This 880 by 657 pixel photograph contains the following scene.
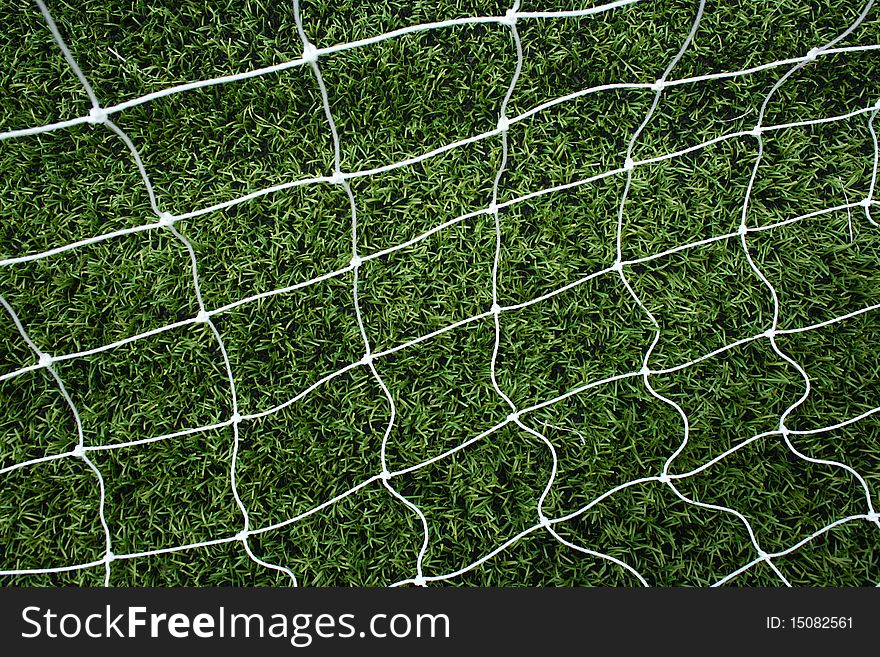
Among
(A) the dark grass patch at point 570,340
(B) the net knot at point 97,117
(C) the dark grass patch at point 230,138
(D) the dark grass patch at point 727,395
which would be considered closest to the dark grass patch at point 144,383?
(C) the dark grass patch at point 230,138

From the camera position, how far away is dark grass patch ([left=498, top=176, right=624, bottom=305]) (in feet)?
3.63

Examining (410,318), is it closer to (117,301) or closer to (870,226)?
(117,301)

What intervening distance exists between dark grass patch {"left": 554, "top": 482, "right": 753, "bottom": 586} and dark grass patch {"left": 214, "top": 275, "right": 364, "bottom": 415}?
476mm

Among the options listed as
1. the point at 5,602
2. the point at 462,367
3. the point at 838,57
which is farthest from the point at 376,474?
the point at 838,57

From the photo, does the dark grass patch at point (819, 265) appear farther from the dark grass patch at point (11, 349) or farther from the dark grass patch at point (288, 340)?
the dark grass patch at point (11, 349)

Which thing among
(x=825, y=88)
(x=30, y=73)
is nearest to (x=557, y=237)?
(x=825, y=88)

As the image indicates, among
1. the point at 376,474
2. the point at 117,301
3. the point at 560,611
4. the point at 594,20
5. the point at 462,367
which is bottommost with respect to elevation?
the point at 560,611

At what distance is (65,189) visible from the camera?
1.08 meters

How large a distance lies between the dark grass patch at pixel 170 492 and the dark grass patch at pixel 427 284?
12.6 inches

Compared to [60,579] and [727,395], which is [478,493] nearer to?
[727,395]

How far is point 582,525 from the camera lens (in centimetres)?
111

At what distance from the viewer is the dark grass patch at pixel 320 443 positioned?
1.10 meters

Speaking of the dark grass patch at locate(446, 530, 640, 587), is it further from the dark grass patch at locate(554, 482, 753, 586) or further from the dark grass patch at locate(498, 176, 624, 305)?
the dark grass patch at locate(498, 176, 624, 305)

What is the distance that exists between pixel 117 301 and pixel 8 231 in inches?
8.1
